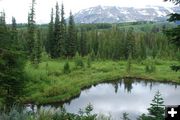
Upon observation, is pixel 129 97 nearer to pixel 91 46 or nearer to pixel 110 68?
pixel 110 68

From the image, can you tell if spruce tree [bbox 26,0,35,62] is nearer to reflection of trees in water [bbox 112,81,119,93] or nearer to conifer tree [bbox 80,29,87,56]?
reflection of trees in water [bbox 112,81,119,93]

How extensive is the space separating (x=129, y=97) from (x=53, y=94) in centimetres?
1277

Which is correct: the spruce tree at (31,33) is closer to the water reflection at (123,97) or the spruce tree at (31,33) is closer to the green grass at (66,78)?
the green grass at (66,78)

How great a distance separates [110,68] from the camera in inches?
3223

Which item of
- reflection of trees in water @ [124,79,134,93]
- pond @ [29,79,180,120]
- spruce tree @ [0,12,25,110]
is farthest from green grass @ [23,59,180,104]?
spruce tree @ [0,12,25,110]

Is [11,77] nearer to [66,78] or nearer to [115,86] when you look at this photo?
[66,78]

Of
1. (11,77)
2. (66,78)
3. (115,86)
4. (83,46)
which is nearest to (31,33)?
(66,78)

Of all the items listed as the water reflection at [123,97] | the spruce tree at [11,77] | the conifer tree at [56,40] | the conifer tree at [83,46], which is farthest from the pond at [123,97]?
the conifer tree at [83,46]

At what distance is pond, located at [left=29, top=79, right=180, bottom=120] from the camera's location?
148 feet

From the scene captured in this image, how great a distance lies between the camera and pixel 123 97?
5478 cm

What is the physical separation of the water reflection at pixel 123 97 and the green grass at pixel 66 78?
6.34ft

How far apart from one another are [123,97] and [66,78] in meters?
12.9

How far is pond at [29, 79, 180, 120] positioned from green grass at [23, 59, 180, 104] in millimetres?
1696

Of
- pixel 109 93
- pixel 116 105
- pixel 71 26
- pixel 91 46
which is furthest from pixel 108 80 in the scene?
pixel 91 46
